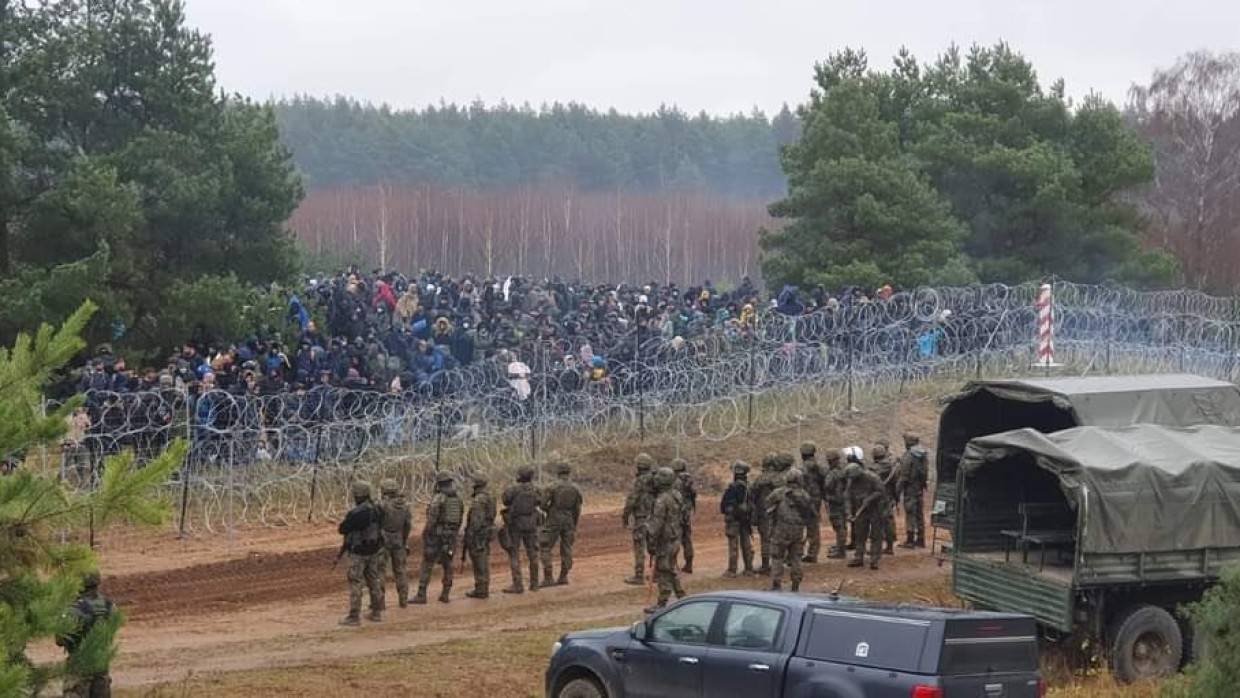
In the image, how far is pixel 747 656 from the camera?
12.4 m

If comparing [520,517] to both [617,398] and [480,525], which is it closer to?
[480,525]

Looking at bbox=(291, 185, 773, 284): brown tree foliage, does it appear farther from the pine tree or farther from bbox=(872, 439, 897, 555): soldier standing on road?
the pine tree

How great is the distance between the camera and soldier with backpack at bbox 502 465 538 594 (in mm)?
20203

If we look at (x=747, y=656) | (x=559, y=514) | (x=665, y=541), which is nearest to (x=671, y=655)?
(x=747, y=656)

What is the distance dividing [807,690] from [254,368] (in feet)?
49.8

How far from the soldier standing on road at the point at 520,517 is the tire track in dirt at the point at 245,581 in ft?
3.11

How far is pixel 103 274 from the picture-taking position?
27.8 metres

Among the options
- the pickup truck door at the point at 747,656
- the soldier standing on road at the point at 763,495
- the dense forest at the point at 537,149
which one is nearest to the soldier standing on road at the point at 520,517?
the soldier standing on road at the point at 763,495

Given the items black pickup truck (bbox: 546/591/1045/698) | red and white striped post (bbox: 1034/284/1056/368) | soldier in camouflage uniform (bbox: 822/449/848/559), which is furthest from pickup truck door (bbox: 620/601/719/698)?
red and white striped post (bbox: 1034/284/1056/368)

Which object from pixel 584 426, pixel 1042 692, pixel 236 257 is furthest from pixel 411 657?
pixel 236 257

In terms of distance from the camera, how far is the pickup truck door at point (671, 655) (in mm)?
12703

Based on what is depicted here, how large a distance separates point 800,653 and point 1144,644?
17.9 feet

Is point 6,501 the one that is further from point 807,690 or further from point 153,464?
point 807,690

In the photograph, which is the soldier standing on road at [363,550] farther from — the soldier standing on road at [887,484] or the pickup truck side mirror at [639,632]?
the soldier standing on road at [887,484]
